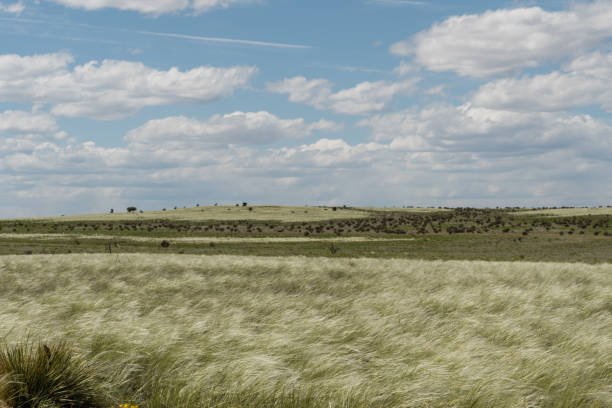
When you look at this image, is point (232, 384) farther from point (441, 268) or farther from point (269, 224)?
point (269, 224)

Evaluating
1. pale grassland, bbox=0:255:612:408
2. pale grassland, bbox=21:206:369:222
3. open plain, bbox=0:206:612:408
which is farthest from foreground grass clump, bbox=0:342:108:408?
pale grassland, bbox=21:206:369:222

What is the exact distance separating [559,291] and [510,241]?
50.8 meters

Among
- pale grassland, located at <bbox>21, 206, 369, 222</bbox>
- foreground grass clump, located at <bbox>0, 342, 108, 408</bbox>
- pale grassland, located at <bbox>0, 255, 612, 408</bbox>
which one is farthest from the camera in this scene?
pale grassland, located at <bbox>21, 206, 369, 222</bbox>

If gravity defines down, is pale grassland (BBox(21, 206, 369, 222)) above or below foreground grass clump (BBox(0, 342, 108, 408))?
above

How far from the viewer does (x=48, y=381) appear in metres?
5.66

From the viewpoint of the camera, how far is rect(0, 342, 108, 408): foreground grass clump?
5527 mm

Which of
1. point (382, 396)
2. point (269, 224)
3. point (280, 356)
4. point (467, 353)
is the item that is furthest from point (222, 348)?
point (269, 224)

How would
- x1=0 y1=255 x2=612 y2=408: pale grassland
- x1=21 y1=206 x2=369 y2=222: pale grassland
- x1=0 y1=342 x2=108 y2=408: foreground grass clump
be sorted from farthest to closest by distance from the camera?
1. x1=21 y1=206 x2=369 y2=222: pale grassland
2. x1=0 y1=255 x2=612 y2=408: pale grassland
3. x1=0 y1=342 x2=108 y2=408: foreground grass clump

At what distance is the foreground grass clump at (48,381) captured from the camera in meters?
5.53

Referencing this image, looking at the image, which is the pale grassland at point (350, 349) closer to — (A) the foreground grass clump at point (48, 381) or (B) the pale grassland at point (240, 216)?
(A) the foreground grass clump at point (48, 381)

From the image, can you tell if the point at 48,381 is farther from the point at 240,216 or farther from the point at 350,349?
the point at 240,216

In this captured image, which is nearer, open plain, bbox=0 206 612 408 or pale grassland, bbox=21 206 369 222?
open plain, bbox=0 206 612 408

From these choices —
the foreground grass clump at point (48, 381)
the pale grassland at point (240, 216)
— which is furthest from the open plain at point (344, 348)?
the pale grassland at point (240, 216)

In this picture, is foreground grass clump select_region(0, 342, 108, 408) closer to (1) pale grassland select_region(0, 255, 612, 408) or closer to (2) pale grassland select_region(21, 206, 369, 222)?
(1) pale grassland select_region(0, 255, 612, 408)
